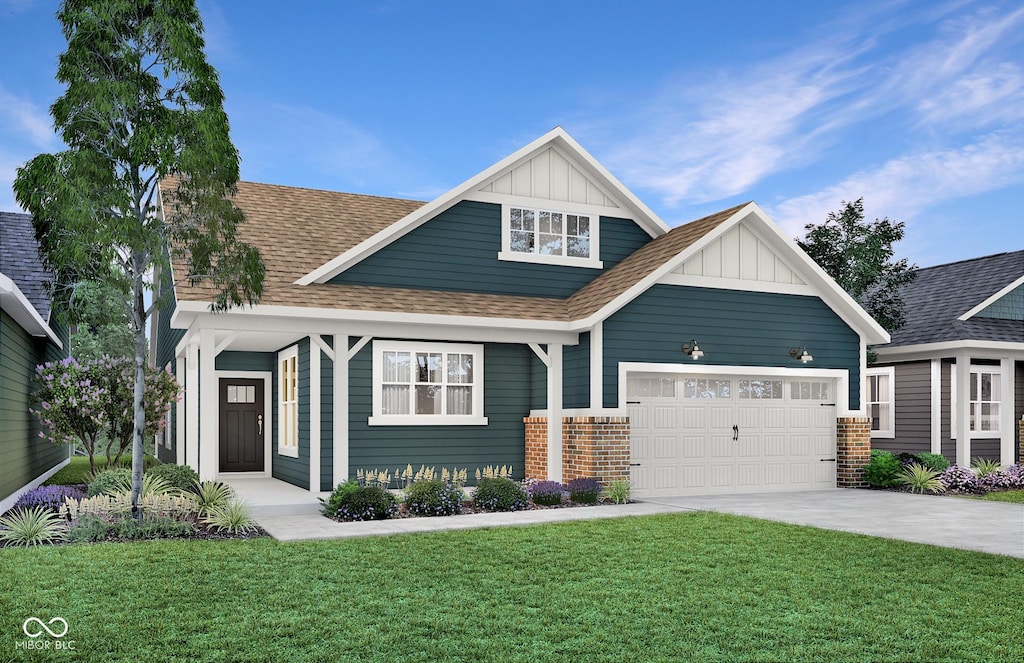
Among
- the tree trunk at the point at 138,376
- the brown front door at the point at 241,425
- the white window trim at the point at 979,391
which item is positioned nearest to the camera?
the tree trunk at the point at 138,376

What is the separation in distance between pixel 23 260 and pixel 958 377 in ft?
67.2

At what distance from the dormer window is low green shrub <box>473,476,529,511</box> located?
4.90 m

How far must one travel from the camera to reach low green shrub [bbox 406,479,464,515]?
12.7 metres

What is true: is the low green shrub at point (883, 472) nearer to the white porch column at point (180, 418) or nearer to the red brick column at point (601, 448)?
the red brick column at point (601, 448)

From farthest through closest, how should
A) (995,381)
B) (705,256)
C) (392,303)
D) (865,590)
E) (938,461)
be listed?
1. (995,381)
2. (938,461)
3. (705,256)
4. (392,303)
5. (865,590)

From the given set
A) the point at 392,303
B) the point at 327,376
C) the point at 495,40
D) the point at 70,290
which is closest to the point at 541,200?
the point at 392,303

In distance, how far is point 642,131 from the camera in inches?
1096

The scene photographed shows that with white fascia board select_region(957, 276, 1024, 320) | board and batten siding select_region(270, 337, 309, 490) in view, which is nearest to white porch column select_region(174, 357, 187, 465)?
board and batten siding select_region(270, 337, 309, 490)

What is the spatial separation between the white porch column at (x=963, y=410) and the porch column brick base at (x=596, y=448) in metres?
8.87

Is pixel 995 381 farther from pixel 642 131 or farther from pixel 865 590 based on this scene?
pixel 865 590

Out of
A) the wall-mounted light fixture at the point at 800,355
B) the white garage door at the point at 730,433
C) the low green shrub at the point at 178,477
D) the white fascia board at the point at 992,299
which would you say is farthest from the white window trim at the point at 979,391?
the low green shrub at the point at 178,477

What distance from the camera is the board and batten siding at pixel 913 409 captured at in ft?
65.7

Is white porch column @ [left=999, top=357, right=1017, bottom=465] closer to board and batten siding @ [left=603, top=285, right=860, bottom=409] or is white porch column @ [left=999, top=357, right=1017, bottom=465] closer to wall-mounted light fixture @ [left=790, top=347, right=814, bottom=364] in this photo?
board and batten siding @ [left=603, top=285, right=860, bottom=409]

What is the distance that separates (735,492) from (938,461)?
469 cm
